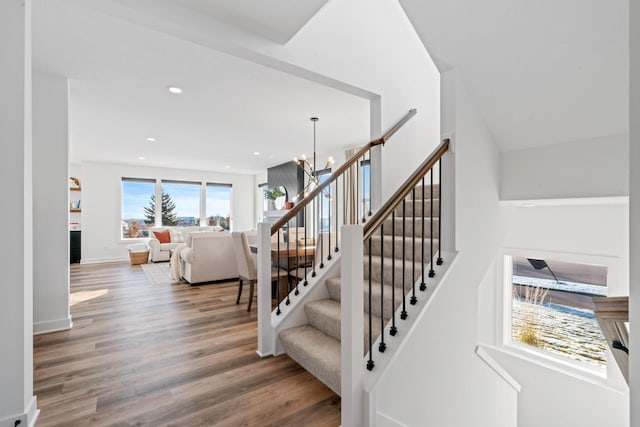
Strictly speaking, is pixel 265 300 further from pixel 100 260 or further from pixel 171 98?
pixel 100 260

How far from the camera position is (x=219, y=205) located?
9.77 m

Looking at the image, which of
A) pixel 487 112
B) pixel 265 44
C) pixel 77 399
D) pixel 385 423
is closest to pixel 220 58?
pixel 265 44

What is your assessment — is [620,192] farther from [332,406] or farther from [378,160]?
[332,406]

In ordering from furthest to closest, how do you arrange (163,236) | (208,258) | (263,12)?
(163,236), (208,258), (263,12)

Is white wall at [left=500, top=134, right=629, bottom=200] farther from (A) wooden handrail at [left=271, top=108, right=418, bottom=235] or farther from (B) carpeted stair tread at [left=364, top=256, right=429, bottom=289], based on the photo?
(A) wooden handrail at [left=271, top=108, right=418, bottom=235]

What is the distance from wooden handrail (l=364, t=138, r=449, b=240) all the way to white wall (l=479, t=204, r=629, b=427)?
1.17 m

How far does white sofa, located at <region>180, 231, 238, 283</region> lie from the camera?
4.91m

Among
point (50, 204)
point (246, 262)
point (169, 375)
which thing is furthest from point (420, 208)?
point (50, 204)

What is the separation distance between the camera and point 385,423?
5.57 feet

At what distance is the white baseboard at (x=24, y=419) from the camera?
1580 millimetres

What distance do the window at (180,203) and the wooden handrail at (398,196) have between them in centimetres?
844

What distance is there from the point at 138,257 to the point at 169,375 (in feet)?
19.5

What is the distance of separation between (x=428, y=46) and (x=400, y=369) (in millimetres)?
2196

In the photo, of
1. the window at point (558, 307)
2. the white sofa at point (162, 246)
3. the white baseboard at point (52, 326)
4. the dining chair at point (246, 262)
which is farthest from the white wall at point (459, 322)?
the white sofa at point (162, 246)
